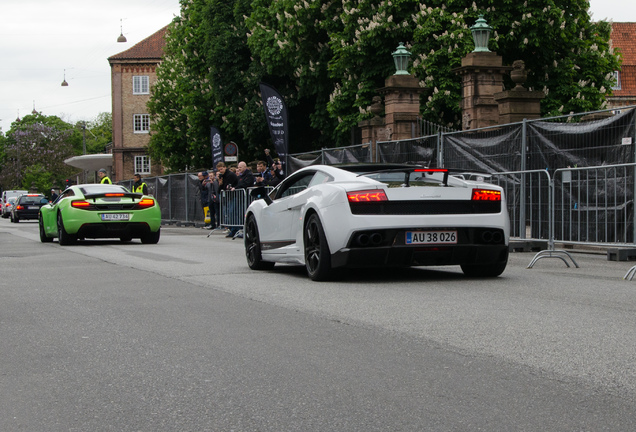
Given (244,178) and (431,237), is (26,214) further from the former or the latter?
(431,237)

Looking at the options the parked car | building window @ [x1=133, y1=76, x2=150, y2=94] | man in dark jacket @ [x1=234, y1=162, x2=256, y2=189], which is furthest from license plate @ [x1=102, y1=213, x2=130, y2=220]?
building window @ [x1=133, y1=76, x2=150, y2=94]

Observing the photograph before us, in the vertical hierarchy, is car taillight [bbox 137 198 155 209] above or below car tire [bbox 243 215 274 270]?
above

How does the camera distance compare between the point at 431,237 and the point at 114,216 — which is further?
the point at 114,216

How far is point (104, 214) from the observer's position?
63.0 ft

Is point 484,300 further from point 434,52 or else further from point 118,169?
point 118,169

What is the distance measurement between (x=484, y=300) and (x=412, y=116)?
64.8 feet

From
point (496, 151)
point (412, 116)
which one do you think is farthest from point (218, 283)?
point (412, 116)

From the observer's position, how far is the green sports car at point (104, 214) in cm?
1922

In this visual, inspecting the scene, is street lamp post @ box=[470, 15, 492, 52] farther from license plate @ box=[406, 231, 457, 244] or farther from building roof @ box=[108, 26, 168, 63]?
building roof @ box=[108, 26, 168, 63]

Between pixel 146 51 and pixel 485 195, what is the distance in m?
81.0

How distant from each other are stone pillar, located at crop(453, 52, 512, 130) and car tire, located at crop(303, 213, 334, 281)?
15556 mm

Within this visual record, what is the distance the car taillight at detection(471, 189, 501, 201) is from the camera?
9.88 metres

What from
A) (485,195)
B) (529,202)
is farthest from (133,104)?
(485,195)

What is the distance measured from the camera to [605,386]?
469 cm
